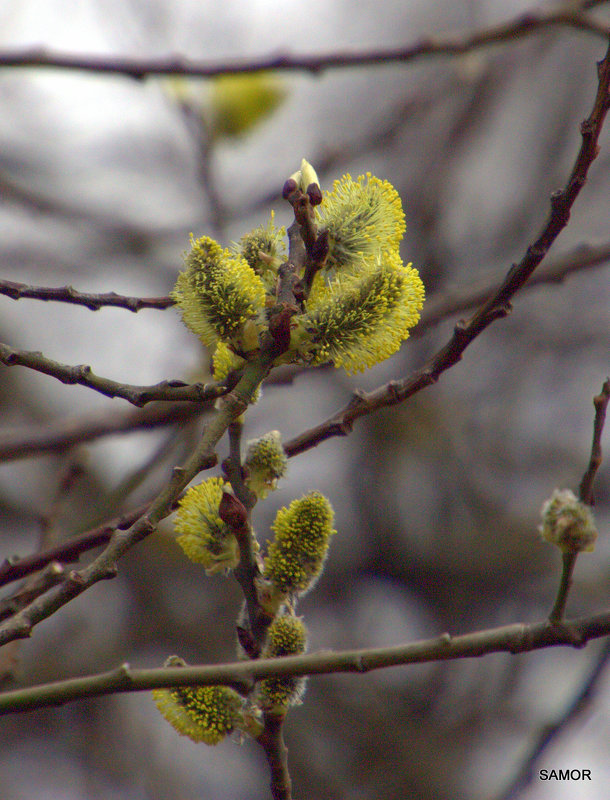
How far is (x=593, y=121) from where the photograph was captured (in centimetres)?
111

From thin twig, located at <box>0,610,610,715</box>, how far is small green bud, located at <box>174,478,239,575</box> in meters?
0.31

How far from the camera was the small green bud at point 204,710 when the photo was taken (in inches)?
49.8

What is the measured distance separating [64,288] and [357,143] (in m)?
3.16

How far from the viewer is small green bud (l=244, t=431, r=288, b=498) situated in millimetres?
1339

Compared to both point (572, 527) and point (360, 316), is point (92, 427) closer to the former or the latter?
point (360, 316)

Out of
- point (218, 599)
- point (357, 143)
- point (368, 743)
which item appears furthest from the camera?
point (218, 599)

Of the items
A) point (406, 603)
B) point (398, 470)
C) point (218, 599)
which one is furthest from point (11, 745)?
point (398, 470)

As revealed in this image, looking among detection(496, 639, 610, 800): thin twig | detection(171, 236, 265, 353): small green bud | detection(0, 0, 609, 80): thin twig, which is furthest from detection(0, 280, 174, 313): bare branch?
detection(496, 639, 610, 800): thin twig

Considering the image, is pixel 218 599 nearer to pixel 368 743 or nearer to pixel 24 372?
pixel 368 743

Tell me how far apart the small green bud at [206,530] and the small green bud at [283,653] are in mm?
145

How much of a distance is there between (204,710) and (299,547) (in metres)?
0.32

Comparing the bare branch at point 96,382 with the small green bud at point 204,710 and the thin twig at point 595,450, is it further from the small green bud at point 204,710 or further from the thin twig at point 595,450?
the thin twig at point 595,450

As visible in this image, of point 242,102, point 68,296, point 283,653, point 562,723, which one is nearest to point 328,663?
point 283,653

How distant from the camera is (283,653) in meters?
1.28
